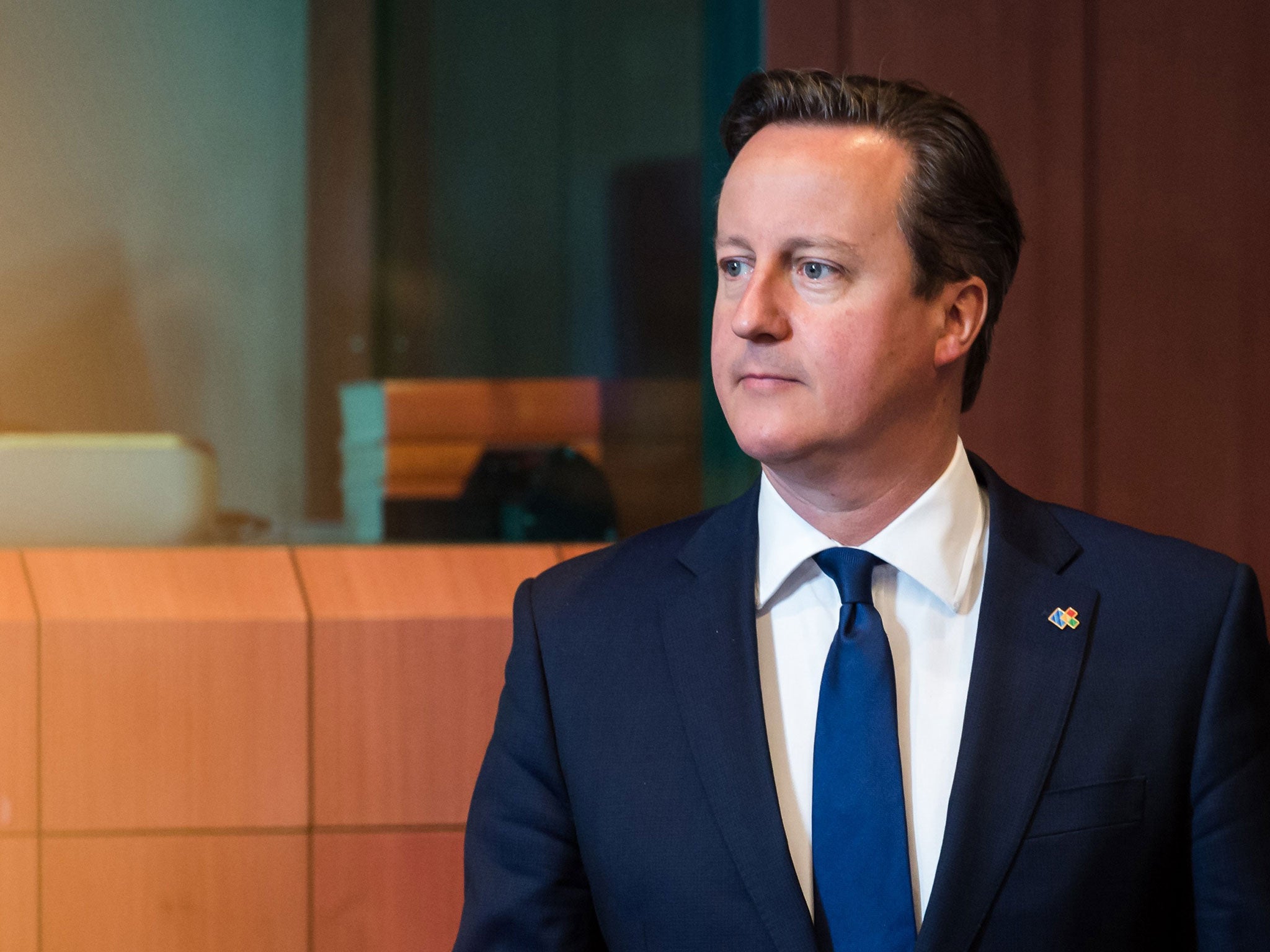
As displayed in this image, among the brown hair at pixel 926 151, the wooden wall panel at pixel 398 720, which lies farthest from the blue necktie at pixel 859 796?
the wooden wall panel at pixel 398 720

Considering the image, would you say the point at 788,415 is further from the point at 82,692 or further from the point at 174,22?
the point at 174,22

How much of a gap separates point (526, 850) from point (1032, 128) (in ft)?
5.41

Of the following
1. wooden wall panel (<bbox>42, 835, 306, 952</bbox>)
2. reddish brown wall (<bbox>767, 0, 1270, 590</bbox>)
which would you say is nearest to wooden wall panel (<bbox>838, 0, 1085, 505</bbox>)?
reddish brown wall (<bbox>767, 0, 1270, 590</bbox>)

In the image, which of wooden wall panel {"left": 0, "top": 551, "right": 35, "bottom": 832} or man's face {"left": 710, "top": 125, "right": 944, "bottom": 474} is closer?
man's face {"left": 710, "top": 125, "right": 944, "bottom": 474}

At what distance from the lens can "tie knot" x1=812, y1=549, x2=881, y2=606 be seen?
4.48 ft

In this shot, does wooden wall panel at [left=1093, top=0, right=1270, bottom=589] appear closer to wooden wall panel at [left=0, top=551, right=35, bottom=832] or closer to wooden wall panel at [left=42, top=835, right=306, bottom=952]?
wooden wall panel at [left=42, top=835, right=306, bottom=952]

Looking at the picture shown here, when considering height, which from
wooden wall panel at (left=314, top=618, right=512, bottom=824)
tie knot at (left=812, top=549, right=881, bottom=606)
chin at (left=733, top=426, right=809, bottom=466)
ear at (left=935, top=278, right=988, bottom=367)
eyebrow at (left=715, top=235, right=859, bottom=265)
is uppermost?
eyebrow at (left=715, top=235, right=859, bottom=265)

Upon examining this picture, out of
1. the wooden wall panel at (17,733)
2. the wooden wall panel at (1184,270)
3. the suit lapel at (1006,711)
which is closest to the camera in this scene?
the suit lapel at (1006,711)

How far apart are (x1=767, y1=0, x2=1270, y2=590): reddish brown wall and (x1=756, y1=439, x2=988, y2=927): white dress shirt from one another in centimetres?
97

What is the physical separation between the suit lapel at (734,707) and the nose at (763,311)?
0.25 metres

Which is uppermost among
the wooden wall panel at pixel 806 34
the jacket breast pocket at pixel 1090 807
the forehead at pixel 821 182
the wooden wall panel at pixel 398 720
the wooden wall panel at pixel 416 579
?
the wooden wall panel at pixel 806 34

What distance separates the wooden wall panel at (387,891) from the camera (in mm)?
2080

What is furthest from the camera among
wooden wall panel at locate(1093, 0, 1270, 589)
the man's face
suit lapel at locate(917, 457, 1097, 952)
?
wooden wall panel at locate(1093, 0, 1270, 589)

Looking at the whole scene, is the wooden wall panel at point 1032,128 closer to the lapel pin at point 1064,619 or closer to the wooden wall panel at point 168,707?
the lapel pin at point 1064,619
